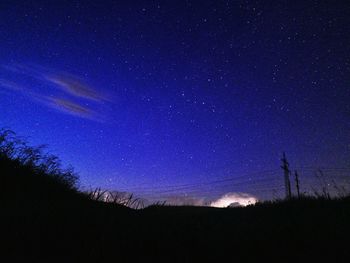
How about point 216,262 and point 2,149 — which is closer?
point 216,262

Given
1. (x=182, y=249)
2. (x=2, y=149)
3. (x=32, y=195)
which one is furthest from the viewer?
(x=2, y=149)

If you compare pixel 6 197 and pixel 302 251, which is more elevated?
pixel 6 197

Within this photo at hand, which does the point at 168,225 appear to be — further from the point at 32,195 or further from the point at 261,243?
the point at 32,195

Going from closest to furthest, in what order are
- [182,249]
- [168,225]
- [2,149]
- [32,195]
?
[182,249] → [168,225] → [32,195] → [2,149]

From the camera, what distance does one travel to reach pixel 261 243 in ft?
9.57

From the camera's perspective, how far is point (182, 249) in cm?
257

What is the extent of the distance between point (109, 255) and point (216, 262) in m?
0.83

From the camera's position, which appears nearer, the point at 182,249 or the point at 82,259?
the point at 82,259

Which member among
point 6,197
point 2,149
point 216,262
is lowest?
point 216,262

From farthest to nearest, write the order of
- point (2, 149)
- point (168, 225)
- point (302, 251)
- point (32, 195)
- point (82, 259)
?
1. point (2, 149)
2. point (32, 195)
3. point (168, 225)
4. point (302, 251)
5. point (82, 259)

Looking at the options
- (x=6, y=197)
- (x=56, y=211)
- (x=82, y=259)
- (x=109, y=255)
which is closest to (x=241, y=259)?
(x=109, y=255)

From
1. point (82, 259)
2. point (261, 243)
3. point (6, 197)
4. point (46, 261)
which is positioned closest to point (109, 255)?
point (82, 259)

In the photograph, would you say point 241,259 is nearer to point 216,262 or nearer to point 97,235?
point 216,262

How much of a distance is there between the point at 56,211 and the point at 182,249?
1748 mm
